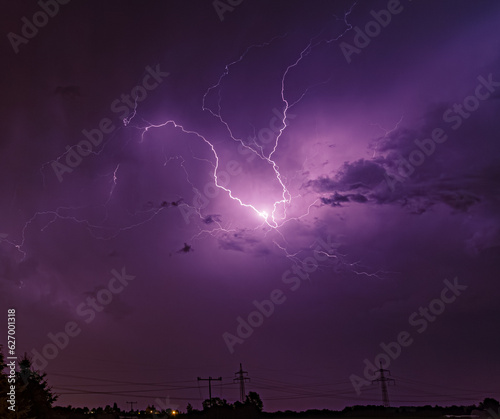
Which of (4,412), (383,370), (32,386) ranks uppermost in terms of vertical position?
(383,370)

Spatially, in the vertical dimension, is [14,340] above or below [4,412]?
above

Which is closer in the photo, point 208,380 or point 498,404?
point 208,380

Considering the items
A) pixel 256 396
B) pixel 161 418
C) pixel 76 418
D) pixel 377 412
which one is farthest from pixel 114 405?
pixel 377 412

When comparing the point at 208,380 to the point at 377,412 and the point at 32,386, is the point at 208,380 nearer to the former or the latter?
the point at 377,412

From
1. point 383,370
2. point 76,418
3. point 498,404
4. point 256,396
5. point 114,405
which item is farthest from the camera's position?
point 114,405

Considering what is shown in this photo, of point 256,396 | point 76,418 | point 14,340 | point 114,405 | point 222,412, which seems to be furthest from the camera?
point 114,405

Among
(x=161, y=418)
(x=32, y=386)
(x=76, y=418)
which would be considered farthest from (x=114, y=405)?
(x=32, y=386)

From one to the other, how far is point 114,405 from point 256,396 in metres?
27.5

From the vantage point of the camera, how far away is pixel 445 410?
52875 mm

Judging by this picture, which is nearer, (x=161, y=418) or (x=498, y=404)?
(x=161, y=418)

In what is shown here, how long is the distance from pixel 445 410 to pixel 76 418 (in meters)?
36.0

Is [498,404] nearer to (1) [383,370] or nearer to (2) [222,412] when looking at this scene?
(1) [383,370]

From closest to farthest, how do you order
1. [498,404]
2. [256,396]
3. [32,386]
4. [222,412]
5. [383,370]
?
[32,386] → [222,412] → [383,370] → [498,404] → [256,396]

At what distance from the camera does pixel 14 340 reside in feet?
43.4
